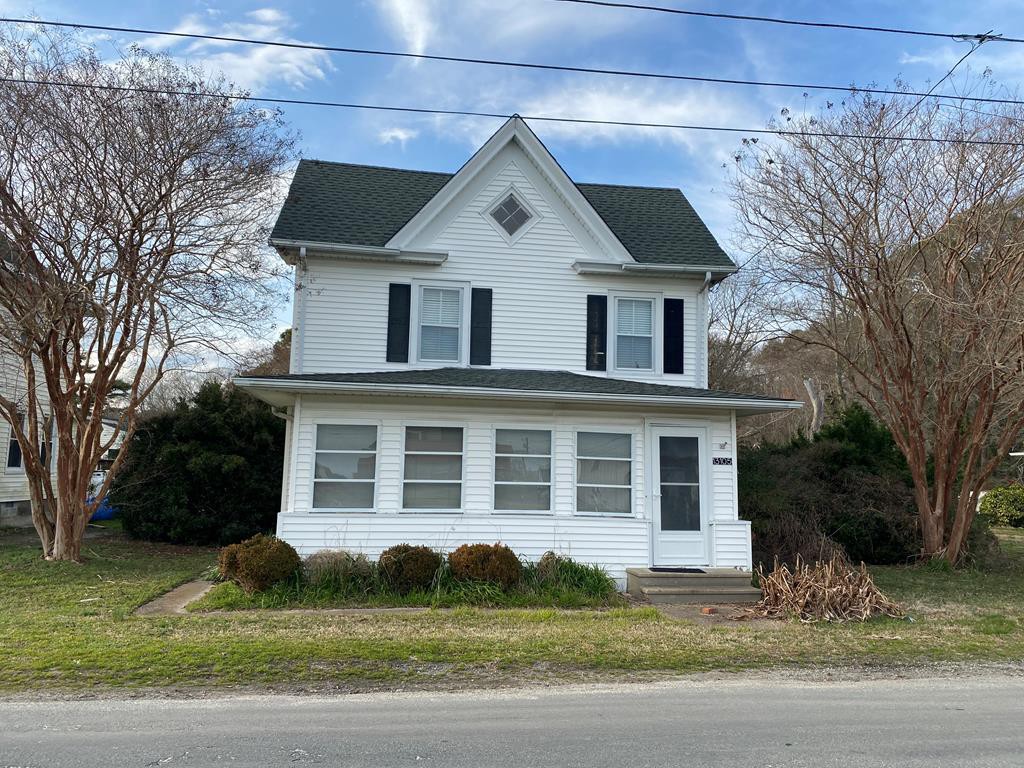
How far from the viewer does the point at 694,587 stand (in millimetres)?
11195

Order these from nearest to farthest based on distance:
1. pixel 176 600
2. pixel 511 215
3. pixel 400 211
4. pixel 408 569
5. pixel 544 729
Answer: pixel 544 729 → pixel 176 600 → pixel 408 569 → pixel 511 215 → pixel 400 211

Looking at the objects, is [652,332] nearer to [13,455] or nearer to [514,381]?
[514,381]

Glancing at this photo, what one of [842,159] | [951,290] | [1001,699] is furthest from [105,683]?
[842,159]

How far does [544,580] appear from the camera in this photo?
447 inches

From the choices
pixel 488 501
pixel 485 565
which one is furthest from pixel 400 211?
pixel 485 565

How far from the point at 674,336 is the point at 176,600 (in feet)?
31.8

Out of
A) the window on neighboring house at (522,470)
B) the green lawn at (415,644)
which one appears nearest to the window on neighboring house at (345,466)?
the window on neighboring house at (522,470)

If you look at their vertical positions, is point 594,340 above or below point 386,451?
above

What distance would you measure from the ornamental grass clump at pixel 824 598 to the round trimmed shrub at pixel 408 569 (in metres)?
4.52

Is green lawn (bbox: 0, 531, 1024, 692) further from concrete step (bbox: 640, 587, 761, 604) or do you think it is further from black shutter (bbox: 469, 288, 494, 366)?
black shutter (bbox: 469, 288, 494, 366)

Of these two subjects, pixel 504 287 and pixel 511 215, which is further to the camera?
pixel 511 215

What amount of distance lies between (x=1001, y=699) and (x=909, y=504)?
10.8 m

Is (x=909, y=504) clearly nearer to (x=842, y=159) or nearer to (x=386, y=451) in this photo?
(x=842, y=159)

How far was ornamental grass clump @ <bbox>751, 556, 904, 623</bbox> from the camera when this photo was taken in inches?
387
